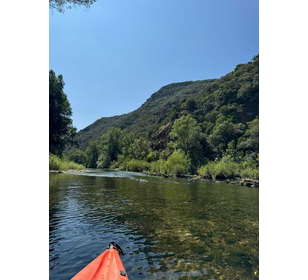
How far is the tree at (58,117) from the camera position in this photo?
97.8ft

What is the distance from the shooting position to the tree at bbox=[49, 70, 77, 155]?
29.8 metres

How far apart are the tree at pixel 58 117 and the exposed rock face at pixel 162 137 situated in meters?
38.1

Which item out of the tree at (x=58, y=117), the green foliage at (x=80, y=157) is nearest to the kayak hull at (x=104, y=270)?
the tree at (x=58, y=117)

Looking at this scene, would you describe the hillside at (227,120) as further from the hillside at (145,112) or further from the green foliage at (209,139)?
the hillside at (145,112)

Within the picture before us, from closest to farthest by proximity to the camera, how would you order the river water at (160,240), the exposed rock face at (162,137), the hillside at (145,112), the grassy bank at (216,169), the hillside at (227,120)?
the river water at (160,240) < the grassy bank at (216,169) < the hillside at (227,120) < the exposed rock face at (162,137) < the hillside at (145,112)

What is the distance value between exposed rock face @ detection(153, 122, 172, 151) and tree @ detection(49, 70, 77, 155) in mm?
38096

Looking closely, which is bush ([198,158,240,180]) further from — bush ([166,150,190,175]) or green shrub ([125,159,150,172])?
green shrub ([125,159,150,172])

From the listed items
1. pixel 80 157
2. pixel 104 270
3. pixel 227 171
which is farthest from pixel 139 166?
pixel 80 157

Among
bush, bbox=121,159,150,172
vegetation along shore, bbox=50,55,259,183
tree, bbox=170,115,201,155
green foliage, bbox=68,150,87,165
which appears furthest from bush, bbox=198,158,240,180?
green foliage, bbox=68,150,87,165

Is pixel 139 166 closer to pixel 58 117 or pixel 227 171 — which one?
pixel 58 117
